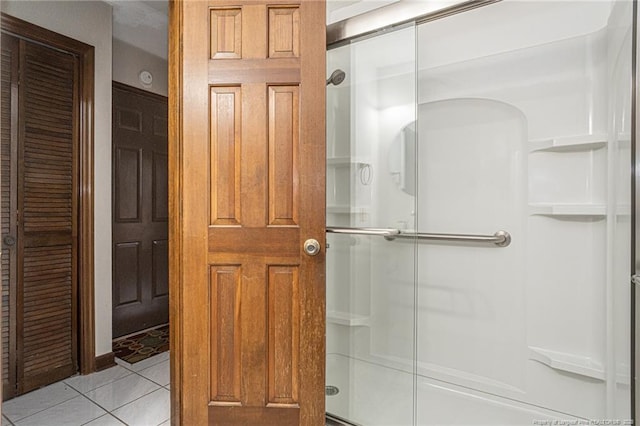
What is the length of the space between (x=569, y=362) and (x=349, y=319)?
3.38 ft

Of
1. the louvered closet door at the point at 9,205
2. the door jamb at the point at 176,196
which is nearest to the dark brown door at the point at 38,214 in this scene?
the louvered closet door at the point at 9,205

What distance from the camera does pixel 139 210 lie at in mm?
2980

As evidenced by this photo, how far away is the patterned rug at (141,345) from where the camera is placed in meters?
2.56

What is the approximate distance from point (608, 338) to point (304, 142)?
1.58 m

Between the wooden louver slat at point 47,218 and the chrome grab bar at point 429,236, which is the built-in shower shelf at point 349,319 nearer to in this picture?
the chrome grab bar at point 429,236

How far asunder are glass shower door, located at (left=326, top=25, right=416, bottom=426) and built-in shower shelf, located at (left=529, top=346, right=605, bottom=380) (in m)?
0.61

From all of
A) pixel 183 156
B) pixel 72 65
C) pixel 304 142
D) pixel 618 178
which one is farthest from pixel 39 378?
pixel 618 178

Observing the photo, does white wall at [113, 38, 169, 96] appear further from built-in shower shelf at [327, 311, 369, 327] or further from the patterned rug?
built-in shower shelf at [327, 311, 369, 327]

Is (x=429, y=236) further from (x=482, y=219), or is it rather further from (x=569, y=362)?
(x=569, y=362)

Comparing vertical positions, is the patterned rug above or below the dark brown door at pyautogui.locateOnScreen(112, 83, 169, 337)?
below

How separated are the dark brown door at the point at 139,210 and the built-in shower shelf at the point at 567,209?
2883 mm

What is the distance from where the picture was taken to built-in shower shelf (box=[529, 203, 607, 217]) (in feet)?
5.11

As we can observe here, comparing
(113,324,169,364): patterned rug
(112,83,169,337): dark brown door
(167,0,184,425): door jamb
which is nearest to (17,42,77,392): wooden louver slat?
(113,324,169,364): patterned rug

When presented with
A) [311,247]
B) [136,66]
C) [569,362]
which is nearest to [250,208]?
[311,247]
